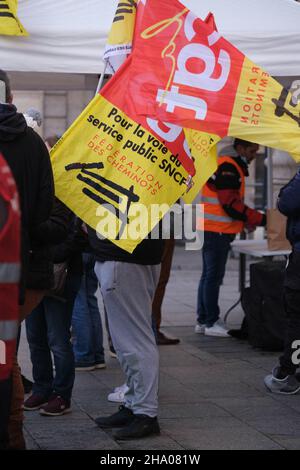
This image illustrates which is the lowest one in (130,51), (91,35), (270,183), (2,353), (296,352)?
(296,352)

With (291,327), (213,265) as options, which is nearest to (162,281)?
(213,265)

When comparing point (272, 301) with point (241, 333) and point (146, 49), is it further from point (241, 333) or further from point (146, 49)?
point (146, 49)

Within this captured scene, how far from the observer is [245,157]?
892 cm

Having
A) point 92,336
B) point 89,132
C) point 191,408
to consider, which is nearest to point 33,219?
point 89,132

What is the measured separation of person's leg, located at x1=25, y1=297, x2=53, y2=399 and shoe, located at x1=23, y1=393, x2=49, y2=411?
0.02m

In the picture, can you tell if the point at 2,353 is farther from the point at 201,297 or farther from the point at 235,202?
the point at 201,297

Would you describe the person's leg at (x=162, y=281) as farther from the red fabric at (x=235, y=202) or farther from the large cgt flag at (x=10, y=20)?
the large cgt flag at (x=10, y=20)

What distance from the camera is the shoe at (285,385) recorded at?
21.9ft

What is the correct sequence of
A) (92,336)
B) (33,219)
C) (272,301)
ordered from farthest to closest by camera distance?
1. (272,301)
2. (92,336)
3. (33,219)

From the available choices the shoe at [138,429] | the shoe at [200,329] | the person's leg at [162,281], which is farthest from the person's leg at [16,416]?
the shoe at [200,329]

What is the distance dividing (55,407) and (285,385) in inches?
63.8

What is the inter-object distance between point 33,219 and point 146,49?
1295 millimetres

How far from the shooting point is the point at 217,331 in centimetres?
896

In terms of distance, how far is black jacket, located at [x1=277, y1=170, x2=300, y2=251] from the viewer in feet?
21.0
